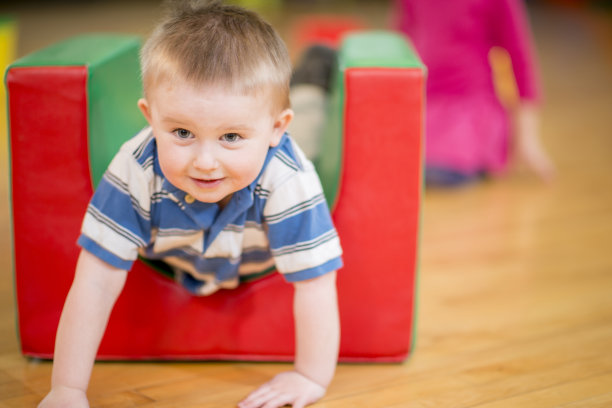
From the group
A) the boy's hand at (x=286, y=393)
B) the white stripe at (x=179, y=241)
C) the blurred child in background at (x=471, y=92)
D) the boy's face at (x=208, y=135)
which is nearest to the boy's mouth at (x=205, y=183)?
the boy's face at (x=208, y=135)

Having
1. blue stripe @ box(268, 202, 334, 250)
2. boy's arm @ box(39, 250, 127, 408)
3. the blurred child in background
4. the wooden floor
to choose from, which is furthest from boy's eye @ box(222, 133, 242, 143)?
the blurred child in background

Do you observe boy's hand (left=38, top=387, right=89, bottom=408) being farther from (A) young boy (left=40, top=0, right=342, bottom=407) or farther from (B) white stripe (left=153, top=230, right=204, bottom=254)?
(B) white stripe (left=153, top=230, right=204, bottom=254)

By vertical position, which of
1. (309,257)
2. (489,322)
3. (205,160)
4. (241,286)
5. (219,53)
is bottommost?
(489,322)

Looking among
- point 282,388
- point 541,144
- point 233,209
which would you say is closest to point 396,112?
point 233,209

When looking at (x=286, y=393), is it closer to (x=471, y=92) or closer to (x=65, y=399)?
(x=65, y=399)

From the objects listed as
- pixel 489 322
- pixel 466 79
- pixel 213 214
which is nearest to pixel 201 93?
pixel 213 214

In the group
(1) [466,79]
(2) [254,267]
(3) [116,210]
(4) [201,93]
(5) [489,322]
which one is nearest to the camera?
(4) [201,93]

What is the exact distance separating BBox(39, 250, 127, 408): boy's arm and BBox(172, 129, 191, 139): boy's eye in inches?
8.0

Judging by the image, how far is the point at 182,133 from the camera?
33.1 inches

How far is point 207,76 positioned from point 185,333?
1.34ft

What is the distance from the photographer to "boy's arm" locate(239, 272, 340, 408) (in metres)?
0.94

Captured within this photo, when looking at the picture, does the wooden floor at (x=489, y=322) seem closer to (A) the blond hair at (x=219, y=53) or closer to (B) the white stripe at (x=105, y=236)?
(B) the white stripe at (x=105, y=236)

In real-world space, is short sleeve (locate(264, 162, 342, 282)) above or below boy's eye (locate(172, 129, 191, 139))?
below

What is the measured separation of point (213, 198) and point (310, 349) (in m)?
0.24
